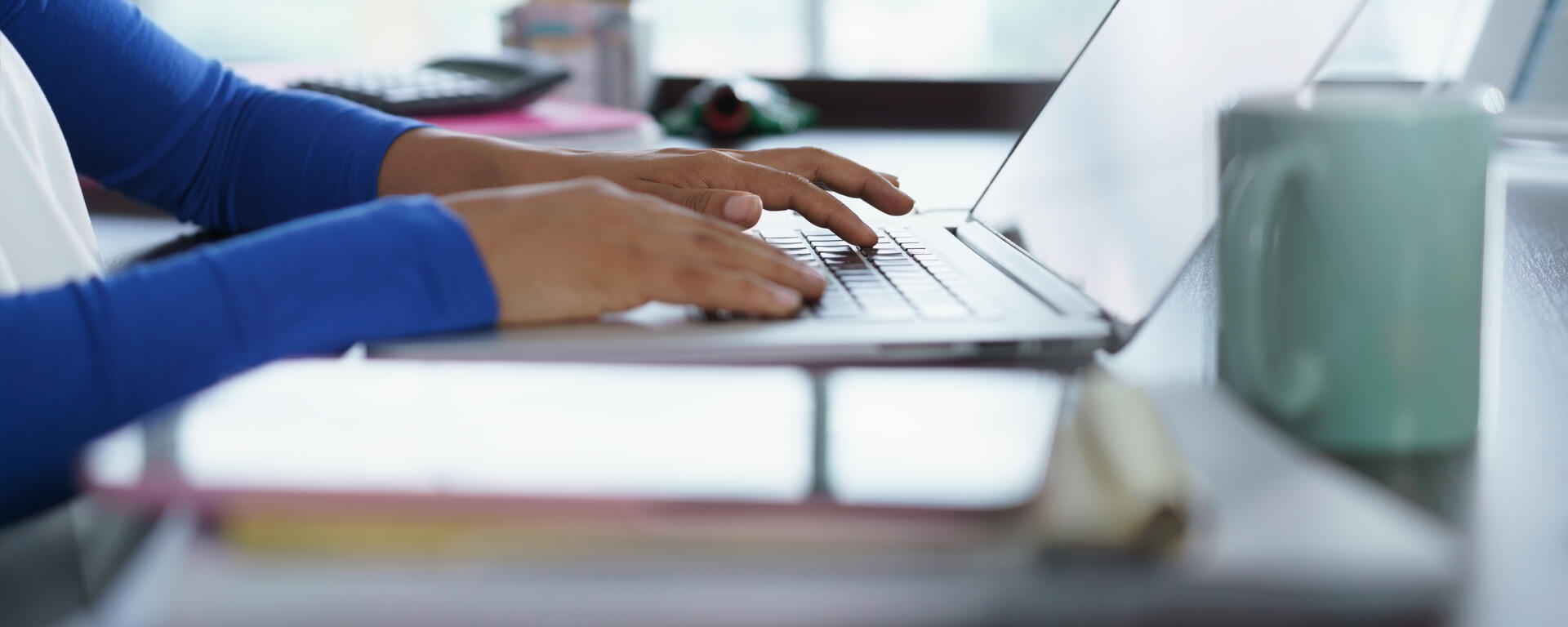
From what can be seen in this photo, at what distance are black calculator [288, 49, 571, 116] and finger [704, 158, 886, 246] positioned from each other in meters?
0.58

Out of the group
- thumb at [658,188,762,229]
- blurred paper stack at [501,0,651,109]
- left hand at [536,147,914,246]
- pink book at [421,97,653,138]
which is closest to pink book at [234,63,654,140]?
pink book at [421,97,653,138]

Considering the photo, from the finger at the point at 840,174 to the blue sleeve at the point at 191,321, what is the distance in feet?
1.38

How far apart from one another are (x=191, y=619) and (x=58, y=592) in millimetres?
97

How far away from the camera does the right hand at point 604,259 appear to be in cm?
55

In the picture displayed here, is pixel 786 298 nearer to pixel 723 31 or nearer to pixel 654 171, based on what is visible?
pixel 654 171

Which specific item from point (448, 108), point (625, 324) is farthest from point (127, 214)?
point (625, 324)

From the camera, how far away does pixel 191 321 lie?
0.47m

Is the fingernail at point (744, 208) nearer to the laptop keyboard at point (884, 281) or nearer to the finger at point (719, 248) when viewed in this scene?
the laptop keyboard at point (884, 281)

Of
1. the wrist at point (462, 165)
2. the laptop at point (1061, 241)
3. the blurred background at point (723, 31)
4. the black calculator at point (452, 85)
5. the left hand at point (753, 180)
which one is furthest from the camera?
the blurred background at point (723, 31)

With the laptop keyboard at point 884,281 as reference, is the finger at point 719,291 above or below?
above

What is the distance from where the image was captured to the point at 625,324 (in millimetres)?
563

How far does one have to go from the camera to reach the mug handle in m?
0.43

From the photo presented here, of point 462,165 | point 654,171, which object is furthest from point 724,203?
point 462,165

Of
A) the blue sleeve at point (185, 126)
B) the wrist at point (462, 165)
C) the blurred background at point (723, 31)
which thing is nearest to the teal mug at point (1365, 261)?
the wrist at point (462, 165)
